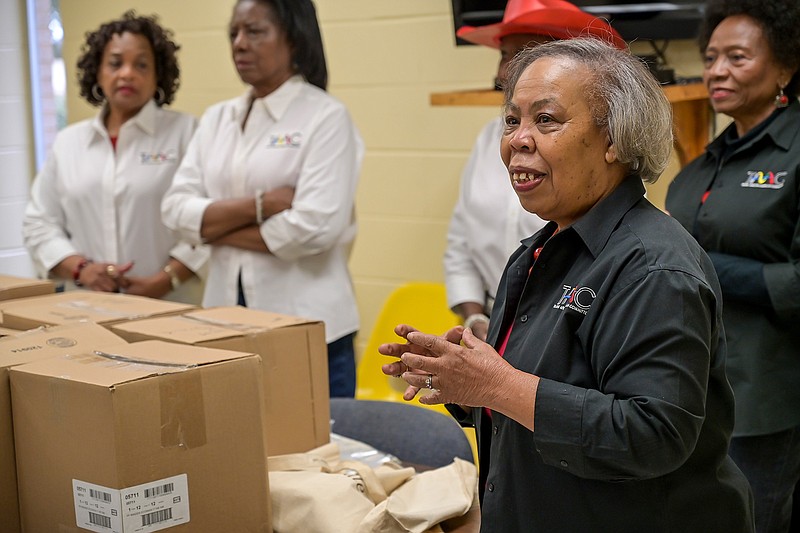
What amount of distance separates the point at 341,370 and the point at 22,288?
3.28 ft

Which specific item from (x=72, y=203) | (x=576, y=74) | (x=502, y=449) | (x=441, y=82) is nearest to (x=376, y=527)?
(x=502, y=449)

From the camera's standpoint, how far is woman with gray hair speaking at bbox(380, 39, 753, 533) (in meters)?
1.28

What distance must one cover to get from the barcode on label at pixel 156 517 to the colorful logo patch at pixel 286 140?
163cm

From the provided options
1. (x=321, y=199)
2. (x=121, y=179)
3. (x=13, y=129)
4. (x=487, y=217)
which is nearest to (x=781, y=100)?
(x=487, y=217)

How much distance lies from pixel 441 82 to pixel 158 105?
3.51ft

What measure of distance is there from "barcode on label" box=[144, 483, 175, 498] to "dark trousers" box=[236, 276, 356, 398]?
4.74ft

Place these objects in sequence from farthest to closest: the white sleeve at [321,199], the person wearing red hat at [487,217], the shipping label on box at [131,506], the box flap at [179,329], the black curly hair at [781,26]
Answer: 1. the white sleeve at [321,199]
2. the person wearing red hat at [487,217]
3. the black curly hair at [781,26]
4. the box flap at [179,329]
5. the shipping label on box at [131,506]

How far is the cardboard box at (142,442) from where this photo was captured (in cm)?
140

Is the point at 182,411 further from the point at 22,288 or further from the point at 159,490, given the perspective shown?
the point at 22,288

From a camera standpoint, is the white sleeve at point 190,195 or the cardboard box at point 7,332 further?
the white sleeve at point 190,195

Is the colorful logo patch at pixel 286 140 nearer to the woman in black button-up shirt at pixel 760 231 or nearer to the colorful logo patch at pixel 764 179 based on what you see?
the woman in black button-up shirt at pixel 760 231

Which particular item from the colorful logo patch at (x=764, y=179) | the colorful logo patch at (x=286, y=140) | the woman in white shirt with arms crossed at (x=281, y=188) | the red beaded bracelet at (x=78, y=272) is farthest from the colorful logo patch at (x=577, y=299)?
the red beaded bracelet at (x=78, y=272)

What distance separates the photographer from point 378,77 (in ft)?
12.9

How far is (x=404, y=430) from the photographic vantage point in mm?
2268
